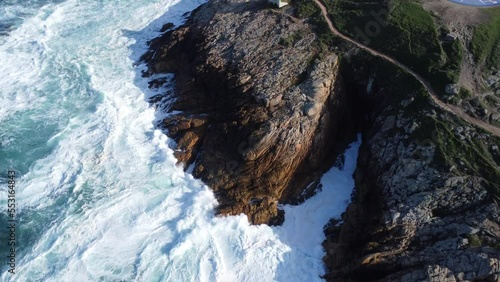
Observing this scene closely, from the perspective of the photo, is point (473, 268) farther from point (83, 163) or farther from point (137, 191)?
point (83, 163)

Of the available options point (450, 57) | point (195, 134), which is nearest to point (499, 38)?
point (450, 57)

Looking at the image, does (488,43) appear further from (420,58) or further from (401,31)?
(401,31)

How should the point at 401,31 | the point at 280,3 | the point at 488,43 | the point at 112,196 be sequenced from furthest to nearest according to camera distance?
the point at 280,3 → the point at 401,31 → the point at 488,43 → the point at 112,196

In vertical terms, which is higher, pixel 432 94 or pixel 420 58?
pixel 420 58

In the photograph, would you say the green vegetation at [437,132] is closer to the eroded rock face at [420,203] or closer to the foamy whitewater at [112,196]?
the eroded rock face at [420,203]

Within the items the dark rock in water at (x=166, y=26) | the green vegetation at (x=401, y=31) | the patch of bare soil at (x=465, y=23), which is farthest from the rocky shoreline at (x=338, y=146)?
the dark rock in water at (x=166, y=26)

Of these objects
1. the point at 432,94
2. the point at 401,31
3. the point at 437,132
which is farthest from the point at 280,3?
the point at 437,132
